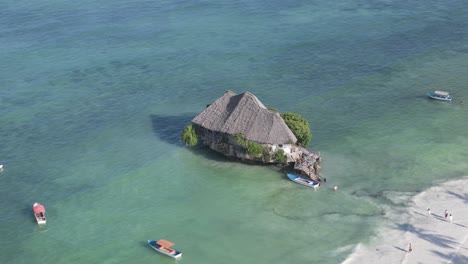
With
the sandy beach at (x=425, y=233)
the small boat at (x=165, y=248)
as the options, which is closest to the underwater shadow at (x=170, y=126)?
the small boat at (x=165, y=248)

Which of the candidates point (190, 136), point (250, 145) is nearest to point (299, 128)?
point (250, 145)

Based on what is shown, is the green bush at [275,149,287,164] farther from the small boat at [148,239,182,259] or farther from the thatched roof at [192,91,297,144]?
the small boat at [148,239,182,259]

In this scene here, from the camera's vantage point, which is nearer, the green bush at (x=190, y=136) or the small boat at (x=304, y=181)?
the small boat at (x=304, y=181)

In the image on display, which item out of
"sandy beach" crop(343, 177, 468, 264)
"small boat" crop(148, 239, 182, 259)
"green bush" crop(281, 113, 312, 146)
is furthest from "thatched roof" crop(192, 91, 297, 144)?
"small boat" crop(148, 239, 182, 259)

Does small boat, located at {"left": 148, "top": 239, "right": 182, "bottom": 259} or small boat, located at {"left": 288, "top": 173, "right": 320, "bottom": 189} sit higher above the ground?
small boat, located at {"left": 288, "top": 173, "right": 320, "bottom": 189}

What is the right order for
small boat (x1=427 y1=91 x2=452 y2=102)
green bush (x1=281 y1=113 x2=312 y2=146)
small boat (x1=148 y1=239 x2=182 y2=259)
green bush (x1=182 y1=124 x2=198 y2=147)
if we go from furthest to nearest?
small boat (x1=427 y1=91 x2=452 y2=102) → green bush (x1=182 y1=124 x2=198 y2=147) → green bush (x1=281 y1=113 x2=312 y2=146) → small boat (x1=148 y1=239 x2=182 y2=259)

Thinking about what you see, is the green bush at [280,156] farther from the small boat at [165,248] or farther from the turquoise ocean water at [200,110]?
the small boat at [165,248]

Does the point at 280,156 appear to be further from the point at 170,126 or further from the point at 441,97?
the point at 441,97

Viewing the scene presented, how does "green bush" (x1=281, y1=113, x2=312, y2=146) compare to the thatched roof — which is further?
"green bush" (x1=281, y1=113, x2=312, y2=146)

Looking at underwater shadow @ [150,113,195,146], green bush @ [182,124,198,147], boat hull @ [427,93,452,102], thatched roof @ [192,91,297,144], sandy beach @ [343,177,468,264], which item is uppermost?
thatched roof @ [192,91,297,144]
